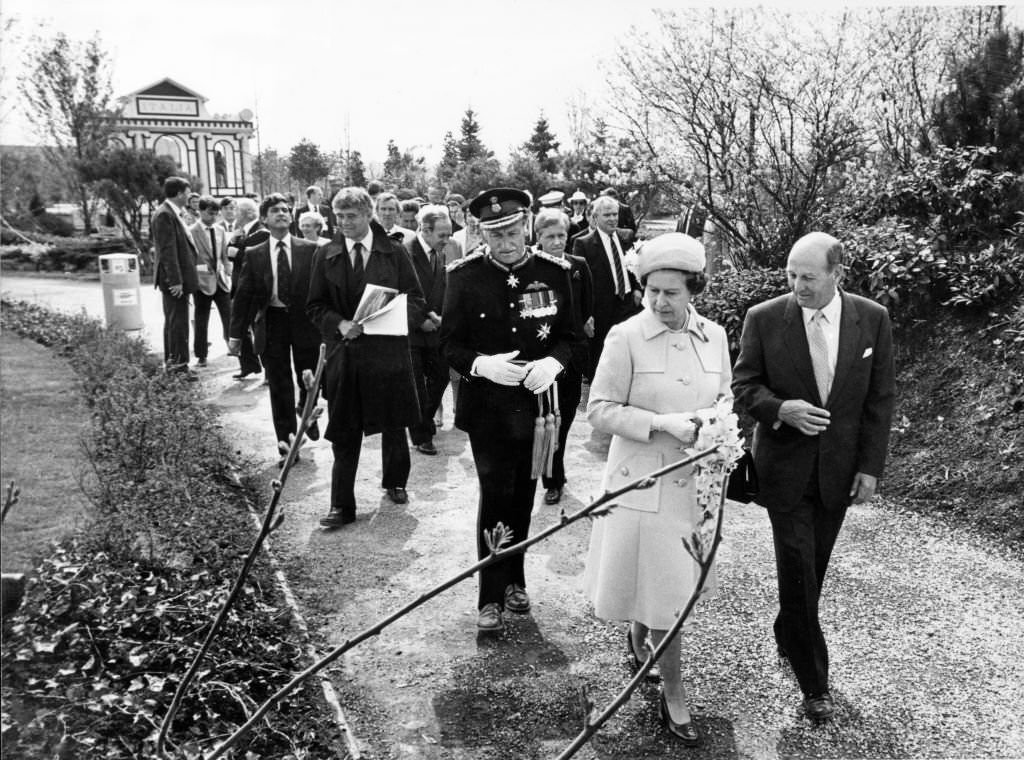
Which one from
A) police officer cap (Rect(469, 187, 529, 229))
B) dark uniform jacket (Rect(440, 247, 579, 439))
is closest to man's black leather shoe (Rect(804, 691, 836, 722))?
dark uniform jacket (Rect(440, 247, 579, 439))

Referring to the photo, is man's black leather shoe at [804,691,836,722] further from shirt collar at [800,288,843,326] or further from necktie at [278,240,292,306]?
necktie at [278,240,292,306]

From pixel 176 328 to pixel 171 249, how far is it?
958 millimetres

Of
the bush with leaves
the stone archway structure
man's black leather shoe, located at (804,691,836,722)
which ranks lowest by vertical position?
man's black leather shoe, located at (804,691,836,722)

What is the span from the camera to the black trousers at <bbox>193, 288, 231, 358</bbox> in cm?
1220

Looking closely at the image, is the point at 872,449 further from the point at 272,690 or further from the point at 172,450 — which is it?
the point at 172,450

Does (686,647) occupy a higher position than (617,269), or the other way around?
(617,269)

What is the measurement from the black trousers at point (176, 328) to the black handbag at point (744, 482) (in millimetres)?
8697

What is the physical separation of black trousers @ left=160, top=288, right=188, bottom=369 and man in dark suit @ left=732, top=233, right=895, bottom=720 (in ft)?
28.7

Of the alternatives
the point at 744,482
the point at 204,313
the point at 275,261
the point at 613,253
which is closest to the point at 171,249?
the point at 204,313

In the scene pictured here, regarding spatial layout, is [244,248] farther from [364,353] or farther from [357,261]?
[364,353]

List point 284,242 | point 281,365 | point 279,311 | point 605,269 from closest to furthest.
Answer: point 281,365 < point 279,311 < point 605,269 < point 284,242

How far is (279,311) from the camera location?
26.7ft

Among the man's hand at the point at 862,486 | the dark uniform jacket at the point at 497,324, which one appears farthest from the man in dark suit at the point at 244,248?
the man's hand at the point at 862,486

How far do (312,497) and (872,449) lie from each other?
170 inches
